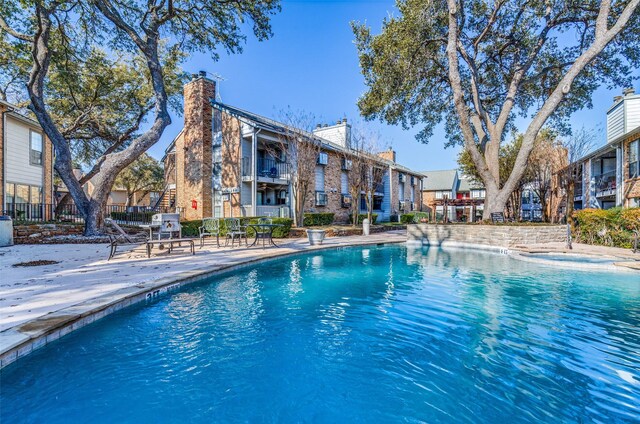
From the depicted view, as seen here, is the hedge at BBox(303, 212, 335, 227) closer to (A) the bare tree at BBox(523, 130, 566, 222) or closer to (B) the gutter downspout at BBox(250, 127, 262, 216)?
(B) the gutter downspout at BBox(250, 127, 262, 216)

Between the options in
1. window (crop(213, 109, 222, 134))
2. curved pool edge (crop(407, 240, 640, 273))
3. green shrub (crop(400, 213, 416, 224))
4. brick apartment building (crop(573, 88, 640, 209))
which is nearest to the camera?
curved pool edge (crop(407, 240, 640, 273))

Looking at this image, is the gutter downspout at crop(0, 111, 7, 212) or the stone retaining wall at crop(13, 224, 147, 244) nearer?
the stone retaining wall at crop(13, 224, 147, 244)

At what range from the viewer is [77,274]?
596 cm

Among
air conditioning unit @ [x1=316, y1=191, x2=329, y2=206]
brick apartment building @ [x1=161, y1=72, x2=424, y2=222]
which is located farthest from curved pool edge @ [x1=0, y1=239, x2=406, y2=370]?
air conditioning unit @ [x1=316, y1=191, x2=329, y2=206]

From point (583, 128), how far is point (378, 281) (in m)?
21.4

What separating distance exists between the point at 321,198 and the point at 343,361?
17401 mm

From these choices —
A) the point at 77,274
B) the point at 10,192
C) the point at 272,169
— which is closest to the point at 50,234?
the point at 10,192

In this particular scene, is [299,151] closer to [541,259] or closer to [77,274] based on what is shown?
[541,259]

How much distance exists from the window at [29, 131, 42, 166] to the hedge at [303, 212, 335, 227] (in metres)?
15.9

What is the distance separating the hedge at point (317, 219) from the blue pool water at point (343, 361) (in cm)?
1210

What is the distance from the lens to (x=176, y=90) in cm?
1928

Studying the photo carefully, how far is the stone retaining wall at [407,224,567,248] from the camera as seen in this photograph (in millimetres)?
12508

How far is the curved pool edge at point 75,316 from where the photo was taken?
9.55ft

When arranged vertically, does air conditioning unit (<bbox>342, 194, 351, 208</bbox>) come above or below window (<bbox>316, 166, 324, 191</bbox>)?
below
